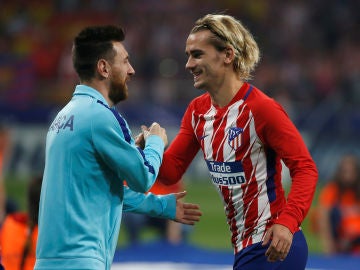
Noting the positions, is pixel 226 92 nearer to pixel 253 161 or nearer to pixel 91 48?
pixel 253 161

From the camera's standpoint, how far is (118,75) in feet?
14.0

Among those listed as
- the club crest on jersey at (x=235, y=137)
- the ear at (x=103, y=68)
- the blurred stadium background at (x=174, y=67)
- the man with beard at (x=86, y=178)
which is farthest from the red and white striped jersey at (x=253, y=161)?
the blurred stadium background at (x=174, y=67)

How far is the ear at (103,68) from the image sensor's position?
4203 millimetres

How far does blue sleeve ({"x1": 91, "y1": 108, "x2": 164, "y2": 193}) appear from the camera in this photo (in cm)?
400

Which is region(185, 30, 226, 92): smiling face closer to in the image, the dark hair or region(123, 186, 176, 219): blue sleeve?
the dark hair

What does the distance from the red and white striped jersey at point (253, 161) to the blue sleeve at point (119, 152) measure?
0.58m

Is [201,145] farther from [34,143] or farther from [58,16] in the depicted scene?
[58,16]

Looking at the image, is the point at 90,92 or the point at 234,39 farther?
the point at 234,39

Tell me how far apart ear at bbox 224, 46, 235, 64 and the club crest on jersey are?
377 mm

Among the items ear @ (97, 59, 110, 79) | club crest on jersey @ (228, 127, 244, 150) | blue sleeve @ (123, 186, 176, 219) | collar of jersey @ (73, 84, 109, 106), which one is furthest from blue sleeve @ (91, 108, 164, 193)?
club crest on jersey @ (228, 127, 244, 150)

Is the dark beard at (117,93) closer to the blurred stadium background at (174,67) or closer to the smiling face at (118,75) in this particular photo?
the smiling face at (118,75)

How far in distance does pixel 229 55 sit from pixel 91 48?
2.65ft

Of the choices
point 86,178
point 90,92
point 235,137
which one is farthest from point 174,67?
point 86,178

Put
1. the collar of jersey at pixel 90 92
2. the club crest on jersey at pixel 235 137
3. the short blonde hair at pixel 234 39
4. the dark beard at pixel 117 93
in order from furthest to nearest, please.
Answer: the short blonde hair at pixel 234 39, the club crest on jersey at pixel 235 137, the dark beard at pixel 117 93, the collar of jersey at pixel 90 92
